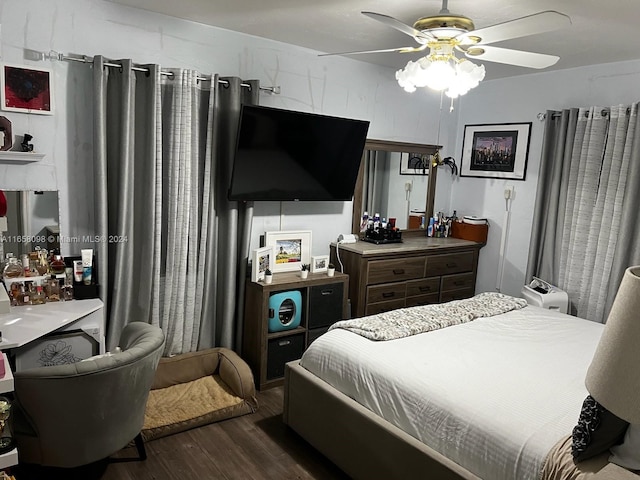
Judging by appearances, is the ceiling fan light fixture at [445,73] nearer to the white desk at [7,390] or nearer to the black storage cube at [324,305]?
the black storage cube at [324,305]

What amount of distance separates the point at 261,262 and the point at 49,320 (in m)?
1.46

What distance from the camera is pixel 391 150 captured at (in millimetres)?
4418

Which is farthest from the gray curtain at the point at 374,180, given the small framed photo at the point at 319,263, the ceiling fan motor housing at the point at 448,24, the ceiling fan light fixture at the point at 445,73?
the ceiling fan motor housing at the point at 448,24

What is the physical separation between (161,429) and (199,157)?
1.73m

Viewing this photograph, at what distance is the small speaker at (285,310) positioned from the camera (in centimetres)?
341

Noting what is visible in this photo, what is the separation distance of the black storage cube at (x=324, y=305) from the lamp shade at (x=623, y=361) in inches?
105

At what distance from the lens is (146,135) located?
3.02m

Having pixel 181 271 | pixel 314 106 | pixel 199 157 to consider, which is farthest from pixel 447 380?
pixel 314 106

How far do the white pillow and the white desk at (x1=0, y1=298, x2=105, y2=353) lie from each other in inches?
93.3

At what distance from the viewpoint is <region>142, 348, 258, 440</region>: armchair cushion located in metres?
2.83

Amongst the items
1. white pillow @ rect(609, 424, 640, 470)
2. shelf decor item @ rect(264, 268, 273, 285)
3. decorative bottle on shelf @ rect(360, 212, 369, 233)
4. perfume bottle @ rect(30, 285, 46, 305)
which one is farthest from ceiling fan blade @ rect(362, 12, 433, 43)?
perfume bottle @ rect(30, 285, 46, 305)

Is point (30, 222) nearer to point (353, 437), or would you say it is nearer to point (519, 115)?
point (353, 437)

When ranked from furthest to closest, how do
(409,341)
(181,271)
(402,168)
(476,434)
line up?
(402,168)
(181,271)
(409,341)
(476,434)

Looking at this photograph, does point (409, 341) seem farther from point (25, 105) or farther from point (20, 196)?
point (25, 105)
